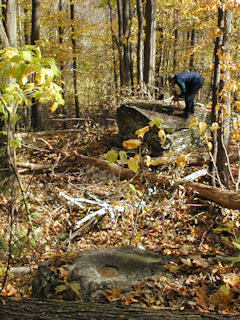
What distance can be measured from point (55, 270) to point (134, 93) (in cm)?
878

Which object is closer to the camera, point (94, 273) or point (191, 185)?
point (94, 273)

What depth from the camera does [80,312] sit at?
2.14 m

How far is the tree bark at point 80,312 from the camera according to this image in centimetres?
206

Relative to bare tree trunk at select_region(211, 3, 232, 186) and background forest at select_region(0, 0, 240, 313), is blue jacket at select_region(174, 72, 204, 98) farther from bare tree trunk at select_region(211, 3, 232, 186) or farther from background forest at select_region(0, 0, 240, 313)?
bare tree trunk at select_region(211, 3, 232, 186)

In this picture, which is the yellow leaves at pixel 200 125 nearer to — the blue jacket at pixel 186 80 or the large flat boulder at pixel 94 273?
the large flat boulder at pixel 94 273

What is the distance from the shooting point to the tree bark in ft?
6.77

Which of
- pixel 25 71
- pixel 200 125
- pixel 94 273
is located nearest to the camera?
pixel 25 71

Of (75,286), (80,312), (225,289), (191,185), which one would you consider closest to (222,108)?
(191,185)

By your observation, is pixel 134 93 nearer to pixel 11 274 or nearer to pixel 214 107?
pixel 214 107

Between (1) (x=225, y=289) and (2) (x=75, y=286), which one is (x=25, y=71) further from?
(1) (x=225, y=289)

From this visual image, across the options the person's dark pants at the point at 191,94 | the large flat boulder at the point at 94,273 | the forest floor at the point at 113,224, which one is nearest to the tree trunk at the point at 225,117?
the forest floor at the point at 113,224

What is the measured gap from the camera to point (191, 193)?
248 inches

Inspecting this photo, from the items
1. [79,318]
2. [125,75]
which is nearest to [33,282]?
[79,318]

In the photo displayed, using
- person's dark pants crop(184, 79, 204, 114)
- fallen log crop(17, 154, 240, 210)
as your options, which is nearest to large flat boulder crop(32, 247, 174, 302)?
fallen log crop(17, 154, 240, 210)
